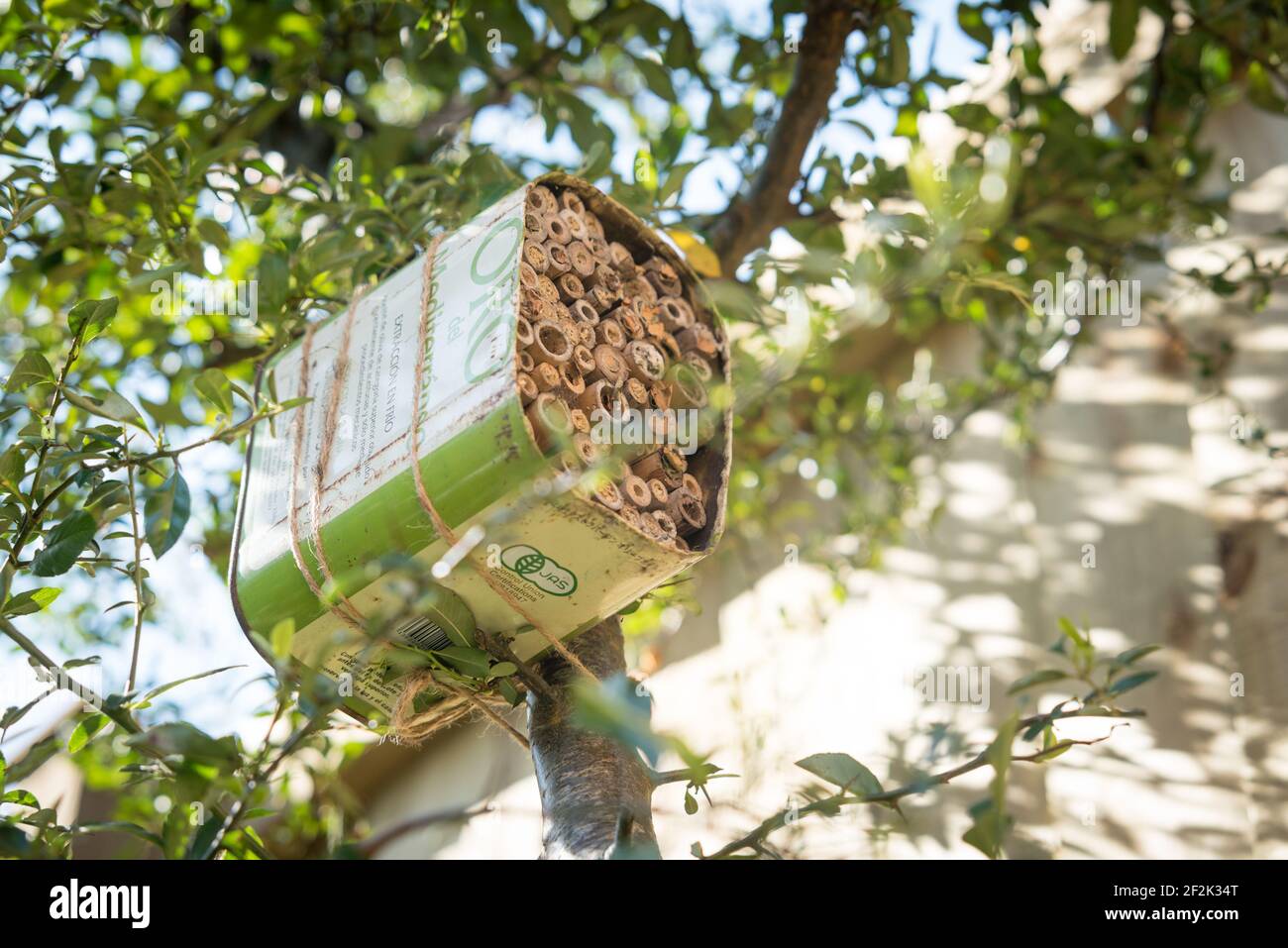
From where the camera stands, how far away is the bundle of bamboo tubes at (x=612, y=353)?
943 millimetres

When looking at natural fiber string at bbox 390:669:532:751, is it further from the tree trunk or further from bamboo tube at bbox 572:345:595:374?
bamboo tube at bbox 572:345:595:374

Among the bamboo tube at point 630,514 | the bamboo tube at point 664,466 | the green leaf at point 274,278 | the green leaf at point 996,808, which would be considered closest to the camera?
the green leaf at point 996,808

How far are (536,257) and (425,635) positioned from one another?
31 cm

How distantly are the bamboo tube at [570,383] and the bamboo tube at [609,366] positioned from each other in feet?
0.10

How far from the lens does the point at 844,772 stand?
2.79 ft

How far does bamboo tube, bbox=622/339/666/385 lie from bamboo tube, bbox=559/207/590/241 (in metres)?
0.10

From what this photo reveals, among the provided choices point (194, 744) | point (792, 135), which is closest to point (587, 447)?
point (194, 744)

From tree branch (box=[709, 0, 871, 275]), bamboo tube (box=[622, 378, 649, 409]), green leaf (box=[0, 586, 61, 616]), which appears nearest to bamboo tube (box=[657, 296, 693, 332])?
bamboo tube (box=[622, 378, 649, 409])

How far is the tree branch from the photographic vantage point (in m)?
1.48

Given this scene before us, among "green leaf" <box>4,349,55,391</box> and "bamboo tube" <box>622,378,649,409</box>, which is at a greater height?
"bamboo tube" <box>622,378,649,409</box>

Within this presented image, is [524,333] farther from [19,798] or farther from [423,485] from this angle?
[19,798]

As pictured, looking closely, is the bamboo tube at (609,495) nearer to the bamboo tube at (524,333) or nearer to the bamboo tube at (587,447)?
the bamboo tube at (587,447)

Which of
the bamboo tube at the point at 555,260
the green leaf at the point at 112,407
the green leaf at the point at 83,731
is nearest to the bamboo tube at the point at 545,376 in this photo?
the bamboo tube at the point at 555,260
